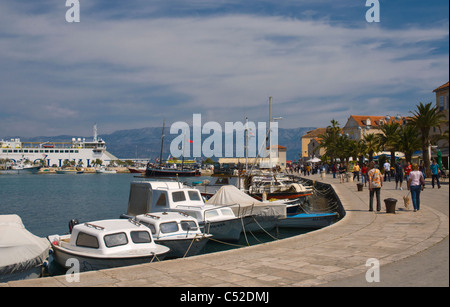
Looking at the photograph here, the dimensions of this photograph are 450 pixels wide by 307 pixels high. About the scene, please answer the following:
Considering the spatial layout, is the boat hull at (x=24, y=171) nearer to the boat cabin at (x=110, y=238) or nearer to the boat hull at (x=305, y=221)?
the boat hull at (x=305, y=221)

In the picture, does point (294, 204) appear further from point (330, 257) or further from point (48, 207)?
point (48, 207)

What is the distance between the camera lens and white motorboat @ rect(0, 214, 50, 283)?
13.7 m

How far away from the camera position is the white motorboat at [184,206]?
18766 millimetres

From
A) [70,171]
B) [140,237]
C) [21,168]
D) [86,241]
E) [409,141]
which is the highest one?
[409,141]

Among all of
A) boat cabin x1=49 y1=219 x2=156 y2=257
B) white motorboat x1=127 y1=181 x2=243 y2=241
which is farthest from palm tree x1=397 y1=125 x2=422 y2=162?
boat cabin x1=49 y1=219 x2=156 y2=257

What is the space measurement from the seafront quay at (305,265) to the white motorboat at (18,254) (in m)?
6.80

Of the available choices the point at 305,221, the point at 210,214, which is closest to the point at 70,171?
the point at 305,221

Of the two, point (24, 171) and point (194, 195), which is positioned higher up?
point (194, 195)

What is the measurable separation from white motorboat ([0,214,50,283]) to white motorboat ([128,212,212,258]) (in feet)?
Result: 12.7

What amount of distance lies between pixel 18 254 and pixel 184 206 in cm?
780

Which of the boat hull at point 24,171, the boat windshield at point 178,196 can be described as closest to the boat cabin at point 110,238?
the boat windshield at point 178,196

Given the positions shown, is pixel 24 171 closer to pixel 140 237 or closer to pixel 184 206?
pixel 184 206

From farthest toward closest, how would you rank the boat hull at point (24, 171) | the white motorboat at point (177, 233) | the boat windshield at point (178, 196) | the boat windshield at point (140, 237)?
1. the boat hull at point (24, 171)
2. the boat windshield at point (178, 196)
3. the white motorboat at point (177, 233)
4. the boat windshield at point (140, 237)

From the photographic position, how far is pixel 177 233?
1560 centimetres
